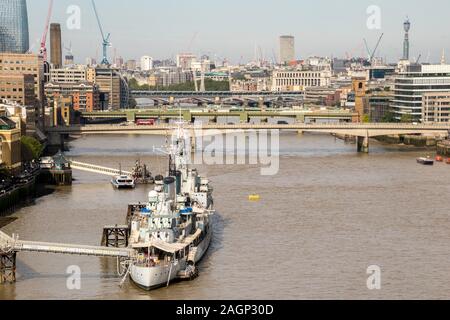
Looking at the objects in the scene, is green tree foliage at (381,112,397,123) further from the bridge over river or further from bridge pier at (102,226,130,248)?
bridge pier at (102,226,130,248)

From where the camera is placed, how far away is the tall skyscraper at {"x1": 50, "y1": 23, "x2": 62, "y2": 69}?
96.5m

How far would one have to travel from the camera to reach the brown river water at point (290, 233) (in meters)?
16.5

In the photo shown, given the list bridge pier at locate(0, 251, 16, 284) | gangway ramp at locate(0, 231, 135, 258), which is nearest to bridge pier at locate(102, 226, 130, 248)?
gangway ramp at locate(0, 231, 135, 258)

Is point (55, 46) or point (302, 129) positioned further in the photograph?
point (55, 46)

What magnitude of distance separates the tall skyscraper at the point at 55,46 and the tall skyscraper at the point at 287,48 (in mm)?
83046

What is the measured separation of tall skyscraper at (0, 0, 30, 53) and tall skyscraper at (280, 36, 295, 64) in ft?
337

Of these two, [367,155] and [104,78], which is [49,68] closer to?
[104,78]

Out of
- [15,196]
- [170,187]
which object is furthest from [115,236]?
[15,196]

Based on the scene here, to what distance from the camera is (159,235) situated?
17.6 m

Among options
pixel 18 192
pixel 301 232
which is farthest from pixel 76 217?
pixel 301 232

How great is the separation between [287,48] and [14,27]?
10595 centimetres

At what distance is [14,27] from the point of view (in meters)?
78.1

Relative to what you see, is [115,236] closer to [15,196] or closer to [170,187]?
[170,187]

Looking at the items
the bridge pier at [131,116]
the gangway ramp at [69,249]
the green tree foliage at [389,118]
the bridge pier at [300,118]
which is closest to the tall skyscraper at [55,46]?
the bridge pier at [131,116]
